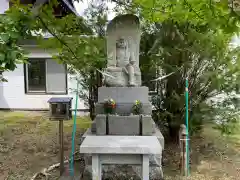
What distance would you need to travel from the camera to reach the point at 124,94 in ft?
16.0

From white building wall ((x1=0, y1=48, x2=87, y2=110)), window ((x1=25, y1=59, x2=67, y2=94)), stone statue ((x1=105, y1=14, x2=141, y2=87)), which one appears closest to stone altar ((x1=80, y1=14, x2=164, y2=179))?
stone statue ((x1=105, y1=14, x2=141, y2=87))

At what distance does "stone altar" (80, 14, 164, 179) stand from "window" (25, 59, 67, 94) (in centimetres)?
524

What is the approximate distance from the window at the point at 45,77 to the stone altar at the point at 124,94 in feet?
17.2

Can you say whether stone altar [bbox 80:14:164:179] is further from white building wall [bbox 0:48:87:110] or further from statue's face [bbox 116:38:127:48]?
white building wall [bbox 0:48:87:110]

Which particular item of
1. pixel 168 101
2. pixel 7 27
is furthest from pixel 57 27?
pixel 168 101

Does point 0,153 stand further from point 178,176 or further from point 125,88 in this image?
point 178,176

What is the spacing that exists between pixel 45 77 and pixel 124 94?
620cm

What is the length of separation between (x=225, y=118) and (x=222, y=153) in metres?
0.87

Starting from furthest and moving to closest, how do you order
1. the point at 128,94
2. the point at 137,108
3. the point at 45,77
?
the point at 45,77 → the point at 128,94 → the point at 137,108

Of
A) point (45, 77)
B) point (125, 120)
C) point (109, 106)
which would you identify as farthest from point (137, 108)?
point (45, 77)

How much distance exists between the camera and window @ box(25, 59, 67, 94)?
1015 centimetres

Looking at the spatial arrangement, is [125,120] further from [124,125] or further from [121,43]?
[121,43]

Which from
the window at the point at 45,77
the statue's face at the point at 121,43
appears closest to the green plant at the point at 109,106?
the statue's face at the point at 121,43

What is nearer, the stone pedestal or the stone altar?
the stone pedestal
